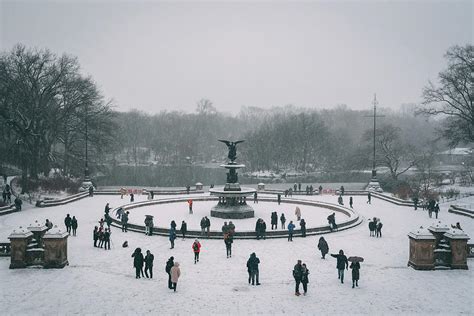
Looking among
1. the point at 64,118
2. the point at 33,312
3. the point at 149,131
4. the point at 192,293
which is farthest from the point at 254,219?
the point at 149,131

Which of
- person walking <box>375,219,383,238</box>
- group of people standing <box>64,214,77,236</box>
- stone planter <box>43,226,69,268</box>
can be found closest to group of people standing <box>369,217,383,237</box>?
person walking <box>375,219,383,238</box>

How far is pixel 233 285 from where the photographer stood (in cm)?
1538

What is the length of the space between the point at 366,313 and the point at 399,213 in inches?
858

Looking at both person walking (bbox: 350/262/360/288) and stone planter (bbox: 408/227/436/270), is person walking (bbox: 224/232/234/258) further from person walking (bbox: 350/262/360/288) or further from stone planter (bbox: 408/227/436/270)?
stone planter (bbox: 408/227/436/270)

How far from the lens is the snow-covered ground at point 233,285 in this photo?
13154 mm

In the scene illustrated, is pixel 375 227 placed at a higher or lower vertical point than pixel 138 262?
higher

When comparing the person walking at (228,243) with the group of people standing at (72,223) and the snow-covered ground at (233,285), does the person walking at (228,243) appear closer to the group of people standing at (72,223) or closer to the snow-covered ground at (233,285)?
the snow-covered ground at (233,285)

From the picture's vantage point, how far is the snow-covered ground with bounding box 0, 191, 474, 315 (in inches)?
518

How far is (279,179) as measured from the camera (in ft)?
280

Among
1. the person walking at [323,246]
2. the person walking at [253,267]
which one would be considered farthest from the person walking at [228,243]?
the person walking at [323,246]

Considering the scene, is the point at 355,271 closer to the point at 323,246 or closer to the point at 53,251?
the point at 323,246

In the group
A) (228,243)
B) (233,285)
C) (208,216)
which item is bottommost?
(233,285)

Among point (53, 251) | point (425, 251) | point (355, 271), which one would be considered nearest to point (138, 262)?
point (53, 251)

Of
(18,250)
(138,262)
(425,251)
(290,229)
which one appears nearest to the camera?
(138,262)
